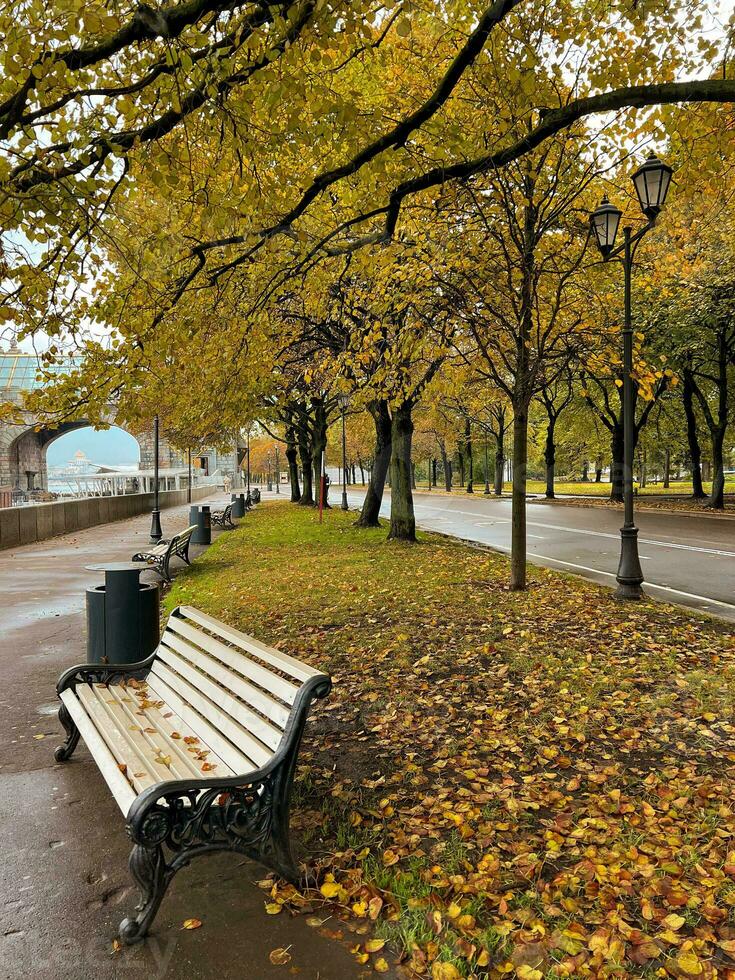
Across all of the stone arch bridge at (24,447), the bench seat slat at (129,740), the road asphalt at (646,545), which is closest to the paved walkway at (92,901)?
the bench seat slat at (129,740)

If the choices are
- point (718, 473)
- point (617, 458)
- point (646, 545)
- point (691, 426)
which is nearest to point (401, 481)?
point (646, 545)

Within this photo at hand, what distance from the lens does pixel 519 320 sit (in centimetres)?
890

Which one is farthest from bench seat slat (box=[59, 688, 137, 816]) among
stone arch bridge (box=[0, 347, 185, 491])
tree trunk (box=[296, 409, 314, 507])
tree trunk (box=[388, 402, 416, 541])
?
stone arch bridge (box=[0, 347, 185, 491])

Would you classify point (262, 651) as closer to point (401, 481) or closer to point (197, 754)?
point (197, 754)

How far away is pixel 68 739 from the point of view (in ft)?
14.9

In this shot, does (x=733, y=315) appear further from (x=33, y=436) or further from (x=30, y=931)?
(x=33, y=436)

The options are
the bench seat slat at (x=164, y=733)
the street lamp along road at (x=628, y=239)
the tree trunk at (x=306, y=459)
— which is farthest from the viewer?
the tree trunk at (x=306, y=459)

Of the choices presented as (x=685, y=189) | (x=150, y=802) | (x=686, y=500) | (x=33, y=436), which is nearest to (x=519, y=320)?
(x=685, y=189)

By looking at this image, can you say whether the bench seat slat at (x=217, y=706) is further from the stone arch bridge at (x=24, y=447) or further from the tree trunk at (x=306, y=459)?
the stone arch bridge at (x=24, y=447)

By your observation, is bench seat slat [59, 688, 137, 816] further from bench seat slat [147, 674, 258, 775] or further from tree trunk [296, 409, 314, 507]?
tree trunk [296, 409, 314, 507]

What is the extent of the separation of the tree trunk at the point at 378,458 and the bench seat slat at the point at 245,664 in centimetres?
1190

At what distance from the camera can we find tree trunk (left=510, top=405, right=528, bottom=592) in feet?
31.0

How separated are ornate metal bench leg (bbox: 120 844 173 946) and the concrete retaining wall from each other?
1627cm

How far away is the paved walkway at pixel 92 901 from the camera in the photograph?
2574 mm
